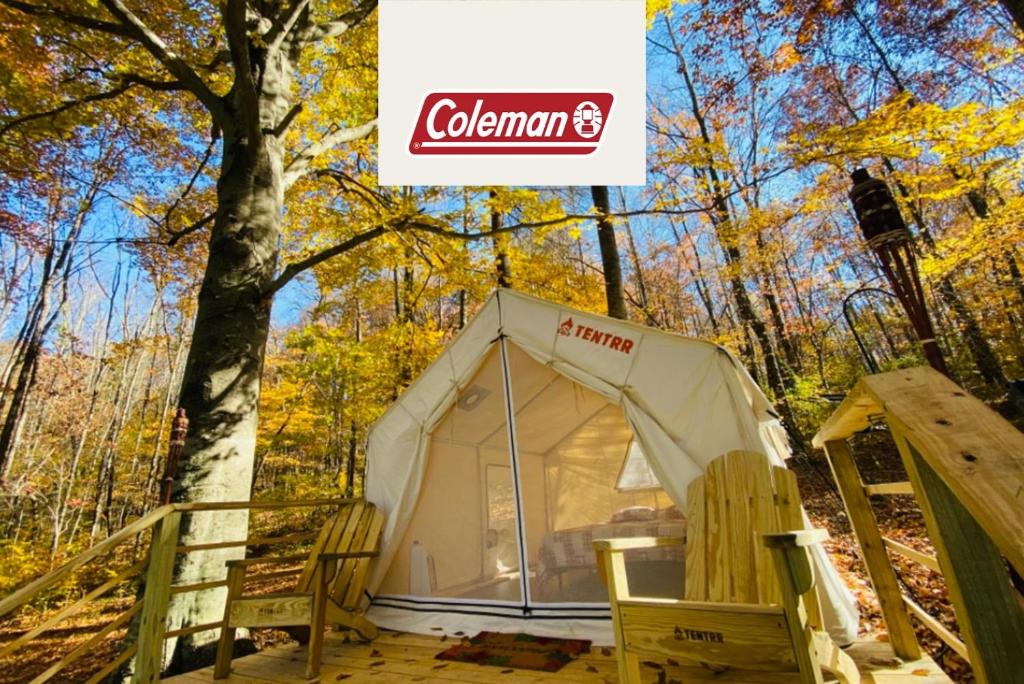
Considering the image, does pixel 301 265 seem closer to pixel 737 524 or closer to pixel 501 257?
pixel 737 524

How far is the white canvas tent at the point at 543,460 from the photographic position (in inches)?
124

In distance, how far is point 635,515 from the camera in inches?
176

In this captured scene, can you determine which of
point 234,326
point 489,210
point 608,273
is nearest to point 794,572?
point 234,326

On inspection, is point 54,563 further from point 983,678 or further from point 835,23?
point 835,23

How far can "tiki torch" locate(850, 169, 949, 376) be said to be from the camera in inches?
97.3

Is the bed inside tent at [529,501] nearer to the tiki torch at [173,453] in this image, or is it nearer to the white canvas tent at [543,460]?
the white canvas tent at [543,460]

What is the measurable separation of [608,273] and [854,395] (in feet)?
18.3

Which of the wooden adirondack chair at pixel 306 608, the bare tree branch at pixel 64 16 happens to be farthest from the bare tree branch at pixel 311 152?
the wooden adirondack chair at pixel 306 608

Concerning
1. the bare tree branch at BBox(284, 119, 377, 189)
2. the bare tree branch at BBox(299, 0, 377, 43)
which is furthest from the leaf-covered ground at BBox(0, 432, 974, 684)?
the bare tree branch at BBox(299, 0, 377, 43)

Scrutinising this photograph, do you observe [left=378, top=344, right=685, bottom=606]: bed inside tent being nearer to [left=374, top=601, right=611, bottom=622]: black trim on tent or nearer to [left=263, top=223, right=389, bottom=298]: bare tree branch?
[left=374, top=601, right=611, bottom=622]: black trim on tent

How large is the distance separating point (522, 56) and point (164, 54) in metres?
2.81

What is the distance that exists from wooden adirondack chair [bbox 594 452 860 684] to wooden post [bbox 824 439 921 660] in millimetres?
272

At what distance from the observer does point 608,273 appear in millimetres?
6754

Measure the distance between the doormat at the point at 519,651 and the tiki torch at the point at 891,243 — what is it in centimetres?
251
